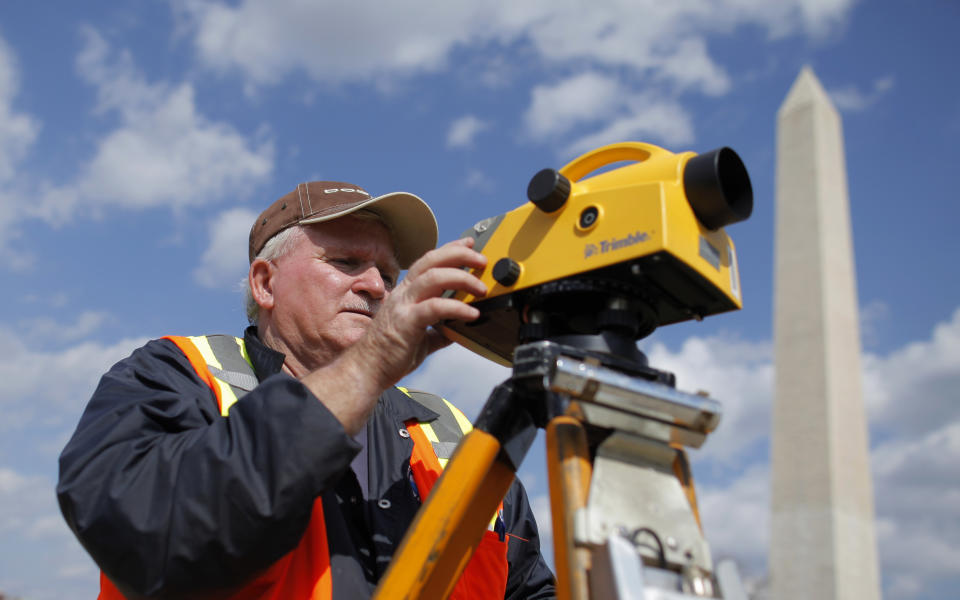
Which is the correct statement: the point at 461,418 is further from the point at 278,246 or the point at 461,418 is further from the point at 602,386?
the point at 602,386

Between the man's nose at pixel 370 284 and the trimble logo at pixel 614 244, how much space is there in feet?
4.00

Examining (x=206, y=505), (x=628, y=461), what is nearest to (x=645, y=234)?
(x=628, y=461)

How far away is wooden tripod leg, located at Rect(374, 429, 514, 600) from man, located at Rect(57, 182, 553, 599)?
0.20 metres

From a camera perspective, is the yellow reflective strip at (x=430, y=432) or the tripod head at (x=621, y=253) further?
the yellow reflective strip at (x=430, y=432)

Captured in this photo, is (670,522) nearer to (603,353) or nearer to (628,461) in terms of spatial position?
(628,461)

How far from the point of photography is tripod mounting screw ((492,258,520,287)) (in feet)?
4.46

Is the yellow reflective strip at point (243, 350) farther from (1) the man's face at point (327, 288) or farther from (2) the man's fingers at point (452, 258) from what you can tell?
(2) the man's fingers at point (452, 258)

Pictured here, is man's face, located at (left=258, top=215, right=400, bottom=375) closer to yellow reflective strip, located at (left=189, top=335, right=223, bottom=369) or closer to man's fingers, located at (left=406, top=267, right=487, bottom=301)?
yellow reflective strip, located at (left=189, top=335, right=223, bottom=369)

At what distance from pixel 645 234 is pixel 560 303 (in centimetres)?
23

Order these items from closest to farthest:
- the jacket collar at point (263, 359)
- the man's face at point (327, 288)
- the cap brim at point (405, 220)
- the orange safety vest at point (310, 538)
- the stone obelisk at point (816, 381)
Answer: the orange safety vest at point (310, 538)
the jacket collar at point (263, 359)
the man's face at point (327, 288)
the cap brim at point (405, 220)
the stone obelisk at point (816, 381)

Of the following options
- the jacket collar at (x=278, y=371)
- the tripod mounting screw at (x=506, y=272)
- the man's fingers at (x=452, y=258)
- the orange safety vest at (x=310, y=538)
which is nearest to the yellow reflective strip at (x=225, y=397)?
the orange safety vest at (x=310, y=538)

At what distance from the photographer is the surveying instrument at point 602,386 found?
3.65 ft

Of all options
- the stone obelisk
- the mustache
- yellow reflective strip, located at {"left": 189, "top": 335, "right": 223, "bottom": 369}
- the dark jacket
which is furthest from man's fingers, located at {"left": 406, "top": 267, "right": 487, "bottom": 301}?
the stone obelisk

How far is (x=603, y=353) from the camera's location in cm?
126
